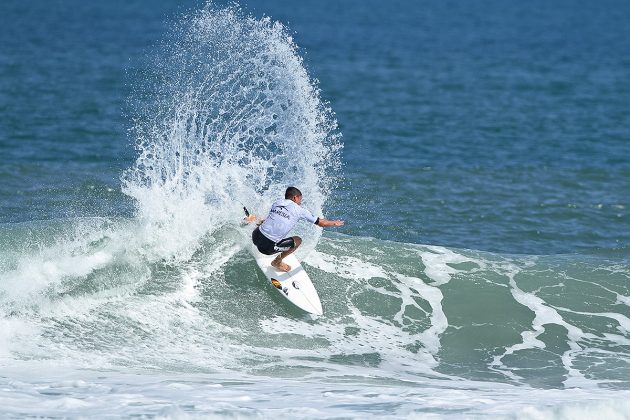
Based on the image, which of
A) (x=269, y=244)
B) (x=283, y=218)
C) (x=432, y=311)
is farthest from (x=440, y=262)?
(x=283, y=218)

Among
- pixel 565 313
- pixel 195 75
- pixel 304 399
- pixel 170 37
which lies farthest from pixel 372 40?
pixel 304 399

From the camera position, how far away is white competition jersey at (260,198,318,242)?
18.5 metres

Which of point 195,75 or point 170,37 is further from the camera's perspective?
point 170,37

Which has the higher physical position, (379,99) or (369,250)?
(379,99)

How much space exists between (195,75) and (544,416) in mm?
16957

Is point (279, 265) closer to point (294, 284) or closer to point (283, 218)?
point (294, 284)

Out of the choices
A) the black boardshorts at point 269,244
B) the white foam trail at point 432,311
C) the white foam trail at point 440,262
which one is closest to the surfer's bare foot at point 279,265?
the black boardshorts at point 269,244

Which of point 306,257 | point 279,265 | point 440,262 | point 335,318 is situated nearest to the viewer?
point 335,318

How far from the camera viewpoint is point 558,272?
2167 cm

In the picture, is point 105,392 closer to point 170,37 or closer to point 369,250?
point 369,250

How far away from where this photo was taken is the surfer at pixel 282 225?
18.5 m

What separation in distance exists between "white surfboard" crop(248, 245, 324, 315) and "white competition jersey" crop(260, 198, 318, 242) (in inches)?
29.2

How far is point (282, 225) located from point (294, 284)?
1126 millimetres

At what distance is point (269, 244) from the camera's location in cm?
1891
